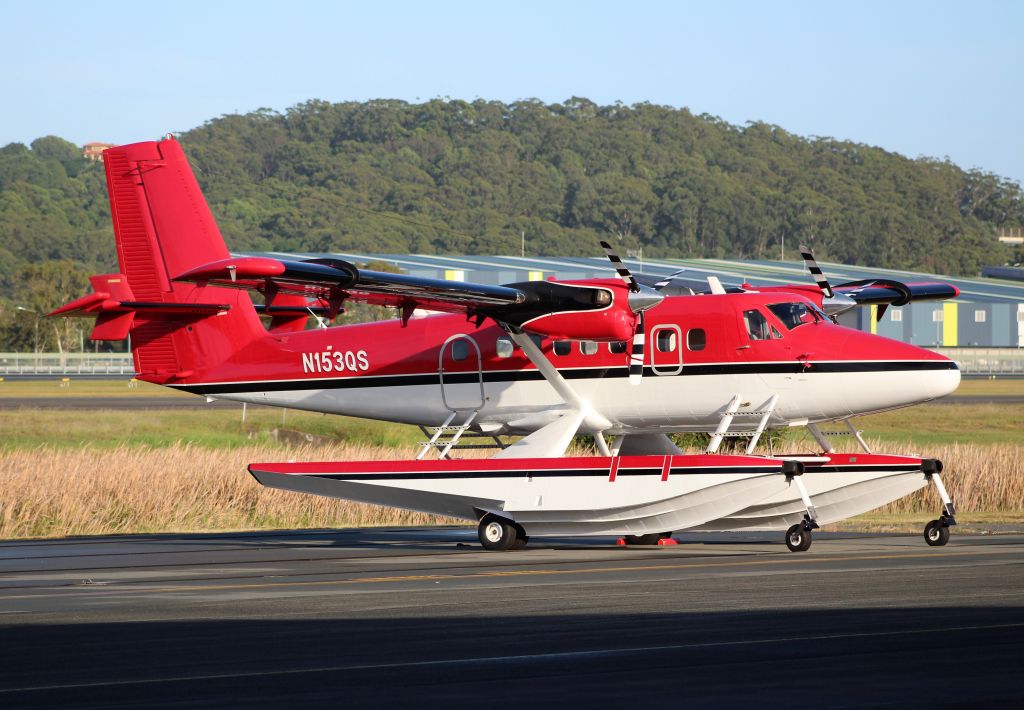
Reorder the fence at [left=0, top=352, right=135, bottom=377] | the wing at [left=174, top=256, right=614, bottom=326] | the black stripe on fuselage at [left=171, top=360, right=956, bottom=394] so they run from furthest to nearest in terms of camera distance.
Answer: the fence at [left=0, top=352, right=135, bottom=377], the black stripe on fuselage at [left=171, top=360, right=956, bottom=394], the wing at [left=174, top=256, right=614, bottom=326]

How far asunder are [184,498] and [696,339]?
381 inches

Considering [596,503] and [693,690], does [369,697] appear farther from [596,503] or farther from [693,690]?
[596,503]

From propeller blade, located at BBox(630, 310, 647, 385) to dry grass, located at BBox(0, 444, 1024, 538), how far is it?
7.03 metres

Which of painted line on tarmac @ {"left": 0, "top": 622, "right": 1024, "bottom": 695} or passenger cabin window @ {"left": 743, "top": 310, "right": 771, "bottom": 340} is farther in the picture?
passenger cabin window @ {"left": 743, "top": 310, "right": 771, "bottom": 340}

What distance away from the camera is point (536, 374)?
20.7 m

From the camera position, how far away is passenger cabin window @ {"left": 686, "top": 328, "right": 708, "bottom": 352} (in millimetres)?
19766

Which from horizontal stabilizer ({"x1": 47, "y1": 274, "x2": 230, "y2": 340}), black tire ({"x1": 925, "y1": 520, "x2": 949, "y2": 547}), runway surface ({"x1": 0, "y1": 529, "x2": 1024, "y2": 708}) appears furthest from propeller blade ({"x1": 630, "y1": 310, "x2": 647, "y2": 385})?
horizontal stabilizer ({"x1": 47, "y1": 274, "x2": 230, "y2": 340})

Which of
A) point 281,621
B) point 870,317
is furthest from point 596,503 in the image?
point 870,317

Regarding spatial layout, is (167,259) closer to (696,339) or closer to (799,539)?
(696,339)

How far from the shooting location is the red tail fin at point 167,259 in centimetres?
2277

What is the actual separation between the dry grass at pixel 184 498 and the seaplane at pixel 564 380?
2670 mm

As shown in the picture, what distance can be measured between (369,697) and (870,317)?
279 feet

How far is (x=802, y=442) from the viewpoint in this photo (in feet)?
120

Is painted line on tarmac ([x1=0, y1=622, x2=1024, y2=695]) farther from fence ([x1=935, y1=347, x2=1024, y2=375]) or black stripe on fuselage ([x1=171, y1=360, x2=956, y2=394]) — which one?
fence ([x1=935, y1=347, x2=1024, y2=375])
